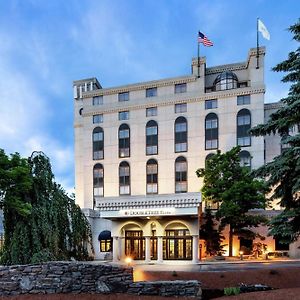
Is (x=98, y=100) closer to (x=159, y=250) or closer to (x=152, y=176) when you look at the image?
(x=152, y=176)

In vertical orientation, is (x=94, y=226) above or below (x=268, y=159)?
below

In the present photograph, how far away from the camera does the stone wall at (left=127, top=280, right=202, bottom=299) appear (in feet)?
36.8

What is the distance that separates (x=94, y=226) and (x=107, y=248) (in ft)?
9.19

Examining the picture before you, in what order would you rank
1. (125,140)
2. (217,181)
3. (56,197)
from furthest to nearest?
(125,140) < (217,181) < (56,197)

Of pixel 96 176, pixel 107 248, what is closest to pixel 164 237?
pixel 107 248

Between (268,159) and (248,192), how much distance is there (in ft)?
39.8

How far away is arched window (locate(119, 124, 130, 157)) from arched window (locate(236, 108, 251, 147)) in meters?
13.6

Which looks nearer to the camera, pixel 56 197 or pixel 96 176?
pixel 56 197

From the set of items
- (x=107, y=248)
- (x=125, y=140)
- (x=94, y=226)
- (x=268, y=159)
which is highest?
(x=125, y=140)

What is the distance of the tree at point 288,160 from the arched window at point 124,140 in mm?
28744

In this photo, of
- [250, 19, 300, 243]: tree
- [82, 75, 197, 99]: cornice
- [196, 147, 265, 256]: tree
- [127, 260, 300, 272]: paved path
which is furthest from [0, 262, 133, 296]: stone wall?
[82, 75, 197, 99]: cornice

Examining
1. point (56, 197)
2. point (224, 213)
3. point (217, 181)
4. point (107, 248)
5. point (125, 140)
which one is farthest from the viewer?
point (125, 140)

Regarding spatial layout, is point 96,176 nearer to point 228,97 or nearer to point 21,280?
point 228,97

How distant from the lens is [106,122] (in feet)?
136
